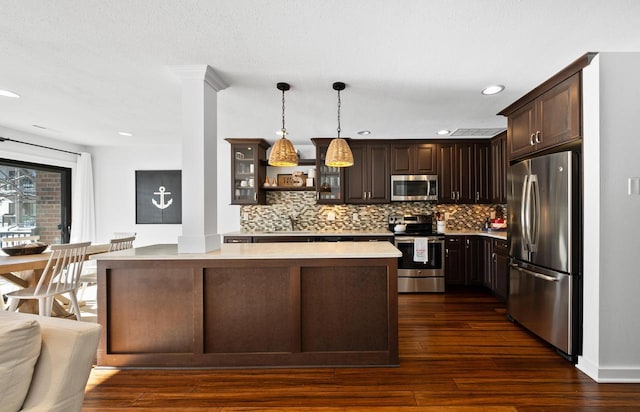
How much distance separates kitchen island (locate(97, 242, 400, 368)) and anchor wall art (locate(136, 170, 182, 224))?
3202mm

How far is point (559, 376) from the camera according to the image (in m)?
2.24

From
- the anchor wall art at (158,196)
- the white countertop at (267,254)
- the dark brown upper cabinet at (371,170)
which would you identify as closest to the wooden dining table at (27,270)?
the white countertop at (267,254)

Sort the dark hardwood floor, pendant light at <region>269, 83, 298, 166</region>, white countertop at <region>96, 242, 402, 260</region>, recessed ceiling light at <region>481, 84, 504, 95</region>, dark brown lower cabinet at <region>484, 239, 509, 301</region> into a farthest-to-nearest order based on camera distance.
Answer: dark brown lower cabinet at <region>484, 239, 509, 301</region>, recessed ceiling light at <region>481, 84, 504, 95</region>, pendant light at <region>269, 83, 298, 166</region>, white countertop at <region>96, 242, 402, 260</region>, the dark hardwood floor

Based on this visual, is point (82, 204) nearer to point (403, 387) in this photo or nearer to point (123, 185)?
point (123, 185)

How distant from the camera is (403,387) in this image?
6.93 ft

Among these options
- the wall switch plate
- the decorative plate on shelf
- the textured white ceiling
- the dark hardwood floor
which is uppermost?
the textured white ceiling

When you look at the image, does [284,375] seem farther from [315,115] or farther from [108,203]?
[108,203]

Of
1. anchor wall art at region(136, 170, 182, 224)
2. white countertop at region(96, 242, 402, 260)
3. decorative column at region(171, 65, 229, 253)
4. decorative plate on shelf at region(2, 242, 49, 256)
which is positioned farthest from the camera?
anchor wall art at region(136, 170, 182, 224)

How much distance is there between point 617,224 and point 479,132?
2.56 meters

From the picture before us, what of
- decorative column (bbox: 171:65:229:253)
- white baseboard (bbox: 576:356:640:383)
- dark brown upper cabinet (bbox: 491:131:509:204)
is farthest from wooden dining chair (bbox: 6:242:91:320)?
dark brown upper cabinet (bbox: 491:131:509:204)

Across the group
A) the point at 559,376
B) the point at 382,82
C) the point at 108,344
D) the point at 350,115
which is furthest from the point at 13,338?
the point at 350,115

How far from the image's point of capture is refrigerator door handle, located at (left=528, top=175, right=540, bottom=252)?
8.82 ft

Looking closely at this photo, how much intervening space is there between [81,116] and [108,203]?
7.14 ft

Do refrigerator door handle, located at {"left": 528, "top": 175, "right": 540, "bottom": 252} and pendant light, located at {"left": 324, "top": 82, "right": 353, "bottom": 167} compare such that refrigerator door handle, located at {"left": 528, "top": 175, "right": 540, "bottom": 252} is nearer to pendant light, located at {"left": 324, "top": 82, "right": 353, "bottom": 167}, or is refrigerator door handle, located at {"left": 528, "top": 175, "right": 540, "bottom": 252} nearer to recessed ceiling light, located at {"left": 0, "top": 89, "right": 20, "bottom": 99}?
pendant light, located at {"left": 324, "top": 82, "right": 353, "bottom": 167}
